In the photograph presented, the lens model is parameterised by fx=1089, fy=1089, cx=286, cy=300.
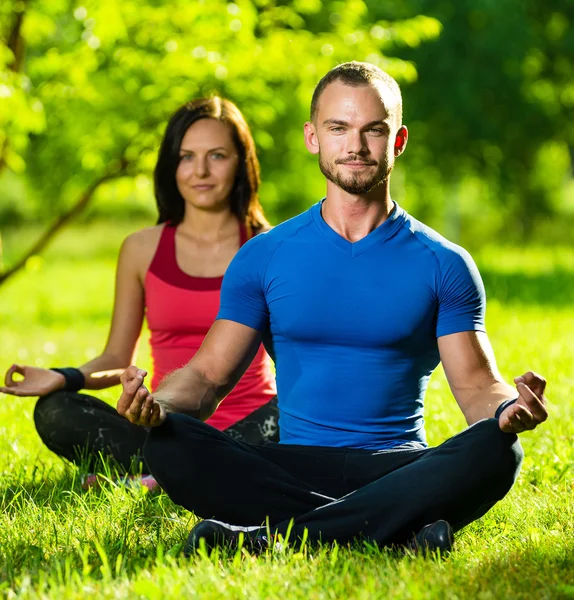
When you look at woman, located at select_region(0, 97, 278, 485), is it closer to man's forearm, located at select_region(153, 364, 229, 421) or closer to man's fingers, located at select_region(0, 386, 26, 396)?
man's fingers, located at select_region(0, 386, 26, 396)

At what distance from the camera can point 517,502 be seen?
4.31 metres

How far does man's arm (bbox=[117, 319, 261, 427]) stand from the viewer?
12.5 ft

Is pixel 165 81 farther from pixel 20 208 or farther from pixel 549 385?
pixel 20 208

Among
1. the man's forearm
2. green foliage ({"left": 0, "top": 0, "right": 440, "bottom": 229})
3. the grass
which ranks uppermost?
green foliage ({"left": 0, "top": 0, "right": 440, "bottom": 229})

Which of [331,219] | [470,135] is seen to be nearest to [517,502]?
[331,219]

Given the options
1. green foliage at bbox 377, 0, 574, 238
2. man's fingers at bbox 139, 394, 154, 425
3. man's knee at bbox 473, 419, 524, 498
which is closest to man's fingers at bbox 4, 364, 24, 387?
man's fingers at bbox 139, 394, 154, 425

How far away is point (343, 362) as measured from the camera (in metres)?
3.88

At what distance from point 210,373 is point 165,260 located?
1.39m

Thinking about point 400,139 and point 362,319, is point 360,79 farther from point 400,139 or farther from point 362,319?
point 362,319

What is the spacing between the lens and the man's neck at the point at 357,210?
396 centimetres

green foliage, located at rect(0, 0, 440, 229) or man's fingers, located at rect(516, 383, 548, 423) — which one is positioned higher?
green foliage, located at rect(0, 0, 440, 229)

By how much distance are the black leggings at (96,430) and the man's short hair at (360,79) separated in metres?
1.64

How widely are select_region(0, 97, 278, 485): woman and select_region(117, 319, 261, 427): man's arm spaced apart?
1.05 meters

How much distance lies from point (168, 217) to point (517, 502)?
7.34 feet
